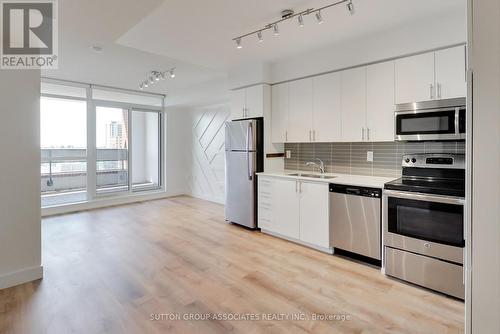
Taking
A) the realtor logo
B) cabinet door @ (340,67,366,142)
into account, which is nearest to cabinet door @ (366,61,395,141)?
cabinet door @ (340,67,366,142)

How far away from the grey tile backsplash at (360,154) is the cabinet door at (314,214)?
68cm

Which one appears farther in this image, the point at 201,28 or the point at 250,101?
the point at 250,101

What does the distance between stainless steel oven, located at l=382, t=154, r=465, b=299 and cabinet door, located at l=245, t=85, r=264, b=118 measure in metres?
2.27

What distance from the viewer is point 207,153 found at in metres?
6.88

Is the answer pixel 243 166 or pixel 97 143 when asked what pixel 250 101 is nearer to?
pixel 243 166

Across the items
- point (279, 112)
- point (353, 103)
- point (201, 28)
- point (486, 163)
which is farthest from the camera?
point (279, 112)

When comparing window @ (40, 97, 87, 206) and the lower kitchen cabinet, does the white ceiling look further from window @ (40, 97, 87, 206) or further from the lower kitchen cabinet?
the lower kitchen cabinet

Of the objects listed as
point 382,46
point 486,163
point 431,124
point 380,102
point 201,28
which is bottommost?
point 486,163

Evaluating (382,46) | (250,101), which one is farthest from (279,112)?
(382,46)

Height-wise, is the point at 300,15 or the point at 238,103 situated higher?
the point at 300,15

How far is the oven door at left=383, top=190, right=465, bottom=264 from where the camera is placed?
2.33 meters

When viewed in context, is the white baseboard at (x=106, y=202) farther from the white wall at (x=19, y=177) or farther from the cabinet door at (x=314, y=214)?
the cabinet door at (x=314, y=214)

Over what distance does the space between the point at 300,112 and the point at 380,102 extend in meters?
1.12

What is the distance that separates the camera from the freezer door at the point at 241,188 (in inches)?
168
